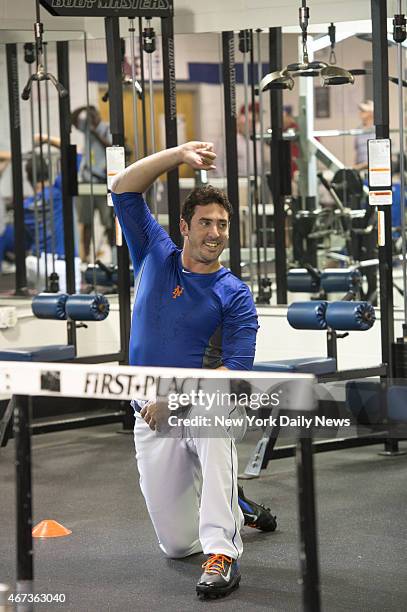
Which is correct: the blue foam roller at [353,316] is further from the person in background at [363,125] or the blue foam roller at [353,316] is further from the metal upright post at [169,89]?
the person in background at [363,125]

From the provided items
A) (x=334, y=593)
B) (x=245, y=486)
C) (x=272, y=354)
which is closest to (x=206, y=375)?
(x=334, y=593)

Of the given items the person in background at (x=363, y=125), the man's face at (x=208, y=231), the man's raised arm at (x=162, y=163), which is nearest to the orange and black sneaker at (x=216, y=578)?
the man's face at (x=208, y=231)

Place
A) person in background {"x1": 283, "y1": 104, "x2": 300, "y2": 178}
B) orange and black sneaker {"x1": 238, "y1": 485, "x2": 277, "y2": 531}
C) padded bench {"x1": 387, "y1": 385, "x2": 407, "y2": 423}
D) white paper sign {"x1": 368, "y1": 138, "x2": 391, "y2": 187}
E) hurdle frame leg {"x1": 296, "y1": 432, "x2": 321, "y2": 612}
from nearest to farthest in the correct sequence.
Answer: hurdle frame leg {"x1": 296, "y1": 432, "x2": 321, "y2": 612} < padded bench {"x1": 387, "y1": 385, "x2": 407, "y2": 423} < orange and black sneaker {"x1": 238, "y1": 485, "x2": 277, "y2": 531} < white paper sign {"x1": 368, "y1": 138, "x2": 391, "y2": 187} < person in background {"x1": 283, "y1": 104, "x2": 300, "y2": 178}

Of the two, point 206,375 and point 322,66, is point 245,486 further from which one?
point 206,375

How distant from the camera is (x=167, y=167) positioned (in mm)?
→ 3420

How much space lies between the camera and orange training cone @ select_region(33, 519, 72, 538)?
425 centimetres

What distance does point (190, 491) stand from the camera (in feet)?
12.5

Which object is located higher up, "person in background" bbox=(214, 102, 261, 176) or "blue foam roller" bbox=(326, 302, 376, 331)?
"person in background" bbox=(214, 102, 261, 176)

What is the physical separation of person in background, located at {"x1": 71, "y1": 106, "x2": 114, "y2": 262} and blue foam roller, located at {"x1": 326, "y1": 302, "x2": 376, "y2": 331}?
246cm

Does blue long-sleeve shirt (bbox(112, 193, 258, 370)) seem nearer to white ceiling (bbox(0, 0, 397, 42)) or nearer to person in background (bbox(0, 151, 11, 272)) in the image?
white ceiling (bbox(0, 0, 397, 42))

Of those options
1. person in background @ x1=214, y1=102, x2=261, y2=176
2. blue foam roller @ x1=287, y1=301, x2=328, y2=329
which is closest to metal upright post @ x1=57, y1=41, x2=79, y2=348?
person in background @ x1=214, y1=102, x2=261, y2=176

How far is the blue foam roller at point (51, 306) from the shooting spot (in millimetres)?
6156

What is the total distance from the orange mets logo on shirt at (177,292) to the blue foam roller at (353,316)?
176 cm

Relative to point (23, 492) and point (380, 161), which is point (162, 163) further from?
point (380, 161)
